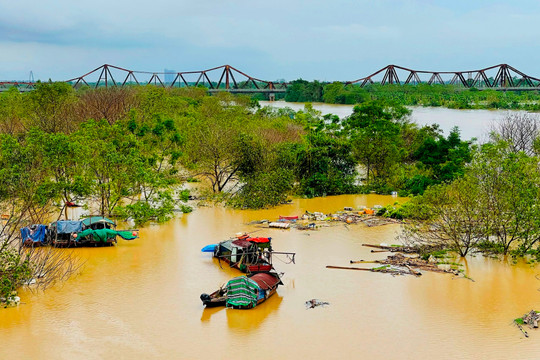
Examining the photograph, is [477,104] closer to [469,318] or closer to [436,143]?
[436,143]

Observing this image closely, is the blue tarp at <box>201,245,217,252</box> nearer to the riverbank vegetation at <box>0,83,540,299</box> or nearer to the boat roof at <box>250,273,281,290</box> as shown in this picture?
the boat roof at <box>250,273,281,290</box>

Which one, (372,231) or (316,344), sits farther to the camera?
(372,231)

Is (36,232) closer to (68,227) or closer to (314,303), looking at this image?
(68,227)

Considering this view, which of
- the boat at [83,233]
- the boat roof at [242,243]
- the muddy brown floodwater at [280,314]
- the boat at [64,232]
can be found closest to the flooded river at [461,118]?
the muddy brown floodwater at [280,314]

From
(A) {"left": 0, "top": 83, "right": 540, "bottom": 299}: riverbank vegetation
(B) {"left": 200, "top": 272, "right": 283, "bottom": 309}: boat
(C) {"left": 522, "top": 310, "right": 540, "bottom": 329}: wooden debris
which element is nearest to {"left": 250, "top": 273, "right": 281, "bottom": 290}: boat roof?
(B) {"left": 200, "top": 272, "right": 283, "bottom": 309}: boat

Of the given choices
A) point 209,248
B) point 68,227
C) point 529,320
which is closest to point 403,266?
point 529,320

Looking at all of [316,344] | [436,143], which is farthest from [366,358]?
[436,143]
